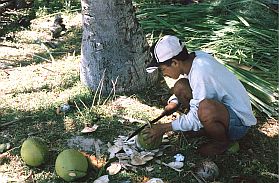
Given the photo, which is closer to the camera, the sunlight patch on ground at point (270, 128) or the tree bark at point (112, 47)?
the sunlight patch on ground at point (270, 128)

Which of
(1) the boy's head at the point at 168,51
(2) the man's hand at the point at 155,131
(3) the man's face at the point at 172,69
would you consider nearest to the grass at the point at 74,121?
(2) the man's hand at the point at 155,131

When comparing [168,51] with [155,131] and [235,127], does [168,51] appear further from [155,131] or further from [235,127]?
[235,127]

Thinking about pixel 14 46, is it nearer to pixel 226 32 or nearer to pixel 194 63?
pixel 226 32

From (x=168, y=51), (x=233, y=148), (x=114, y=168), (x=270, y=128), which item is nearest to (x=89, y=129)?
(x=114, y=168)

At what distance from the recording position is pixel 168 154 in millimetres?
3262

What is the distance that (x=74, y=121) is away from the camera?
3676 millimetres

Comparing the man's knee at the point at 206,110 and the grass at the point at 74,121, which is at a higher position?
the man's knee at the point at 206,110

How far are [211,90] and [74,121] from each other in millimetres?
1292

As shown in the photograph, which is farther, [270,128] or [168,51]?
[270,128]

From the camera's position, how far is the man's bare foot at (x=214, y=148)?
3.14 meters

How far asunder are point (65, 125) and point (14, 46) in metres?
2.06

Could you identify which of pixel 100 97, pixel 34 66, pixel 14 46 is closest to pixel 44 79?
pixel 34 66

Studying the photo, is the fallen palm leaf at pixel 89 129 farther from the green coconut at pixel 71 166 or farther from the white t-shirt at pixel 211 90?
the white t-shirt at pixel 211 90

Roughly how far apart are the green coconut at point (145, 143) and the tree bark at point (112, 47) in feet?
3.14
